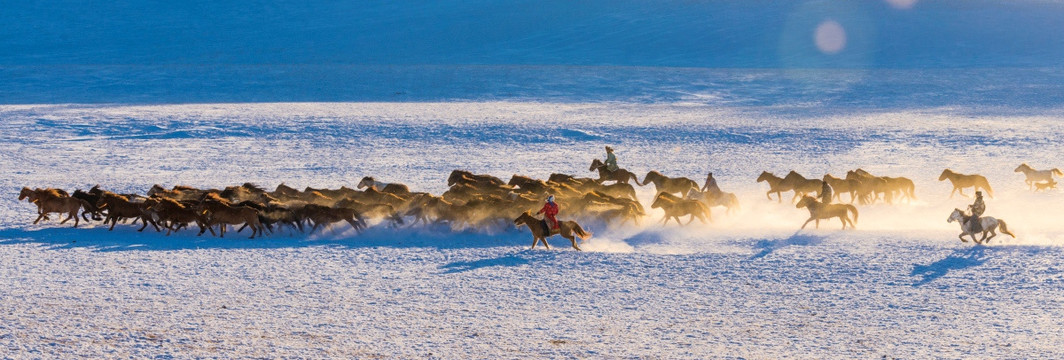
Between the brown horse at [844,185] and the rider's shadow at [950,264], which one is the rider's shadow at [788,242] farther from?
the brown horse at [844,185]

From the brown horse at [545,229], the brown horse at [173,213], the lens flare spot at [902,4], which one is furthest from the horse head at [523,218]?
the lens flare spot at [902,4]

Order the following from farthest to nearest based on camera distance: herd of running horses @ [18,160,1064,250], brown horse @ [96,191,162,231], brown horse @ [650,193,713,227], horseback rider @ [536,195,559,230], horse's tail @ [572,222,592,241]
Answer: brown horse @ [650,193,713,227] → brown horse @ [96,191,162,231] → herd of running horses @ [18,160,1064,250] → horse's tail @ [572,222,592,241] → horseback rider @ [536,195,559,230]

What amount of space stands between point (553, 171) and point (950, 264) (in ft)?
41.5

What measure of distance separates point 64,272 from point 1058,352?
1146 centimetres

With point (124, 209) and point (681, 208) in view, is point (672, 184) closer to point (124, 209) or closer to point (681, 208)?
point (681, 208)

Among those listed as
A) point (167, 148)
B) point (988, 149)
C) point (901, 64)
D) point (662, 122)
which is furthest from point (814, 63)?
point (167, 148)

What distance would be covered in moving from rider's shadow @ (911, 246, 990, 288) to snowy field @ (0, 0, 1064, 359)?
6cm

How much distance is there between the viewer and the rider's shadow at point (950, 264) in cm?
1329

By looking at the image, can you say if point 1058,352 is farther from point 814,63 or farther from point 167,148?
point 814,63

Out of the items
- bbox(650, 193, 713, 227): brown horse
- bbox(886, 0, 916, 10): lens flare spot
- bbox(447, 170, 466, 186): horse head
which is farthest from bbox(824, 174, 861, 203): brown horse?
bbox(886, 0, 916, 10): lens flare spot

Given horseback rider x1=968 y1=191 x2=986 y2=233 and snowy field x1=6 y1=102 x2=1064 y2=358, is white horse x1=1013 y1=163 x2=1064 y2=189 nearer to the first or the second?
snowy field x1=6 y1=102 x2=1064 y2=358

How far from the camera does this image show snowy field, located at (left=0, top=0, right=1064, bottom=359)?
1111cm

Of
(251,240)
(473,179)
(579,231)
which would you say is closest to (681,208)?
(579,231)

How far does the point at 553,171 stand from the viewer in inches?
1004
